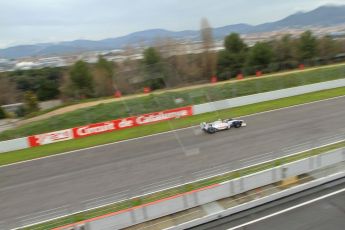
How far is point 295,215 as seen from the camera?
35.9ft

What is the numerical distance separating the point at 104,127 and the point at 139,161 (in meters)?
8.66

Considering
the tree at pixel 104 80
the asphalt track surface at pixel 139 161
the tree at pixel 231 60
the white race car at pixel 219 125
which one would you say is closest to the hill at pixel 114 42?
the tree at pixel 231 60

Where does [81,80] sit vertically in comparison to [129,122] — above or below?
above

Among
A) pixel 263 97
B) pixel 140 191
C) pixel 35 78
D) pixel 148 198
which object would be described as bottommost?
pixel 263 97

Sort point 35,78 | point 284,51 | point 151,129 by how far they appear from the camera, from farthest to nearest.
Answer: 1. point 35,78
2. point 284,51
3. point 151,129

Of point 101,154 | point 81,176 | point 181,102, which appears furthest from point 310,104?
point 81,176

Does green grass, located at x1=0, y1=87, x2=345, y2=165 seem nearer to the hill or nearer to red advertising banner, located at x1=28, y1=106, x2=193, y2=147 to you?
red advertising banner, located at x1=28, y1=106, x2=193, y2=147

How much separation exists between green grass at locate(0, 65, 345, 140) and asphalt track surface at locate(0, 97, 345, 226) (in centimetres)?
835

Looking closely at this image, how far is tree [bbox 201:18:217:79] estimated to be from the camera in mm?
47481

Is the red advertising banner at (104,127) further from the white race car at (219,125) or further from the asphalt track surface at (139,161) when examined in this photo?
the white race car at (219,125)

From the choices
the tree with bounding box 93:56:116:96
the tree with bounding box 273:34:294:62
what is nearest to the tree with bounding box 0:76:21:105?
the tree with bounding box 93:56:116:96

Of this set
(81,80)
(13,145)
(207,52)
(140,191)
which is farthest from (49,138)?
(207,52)

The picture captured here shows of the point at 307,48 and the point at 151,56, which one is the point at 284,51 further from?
the point at 151,56

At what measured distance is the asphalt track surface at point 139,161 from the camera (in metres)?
15.2
